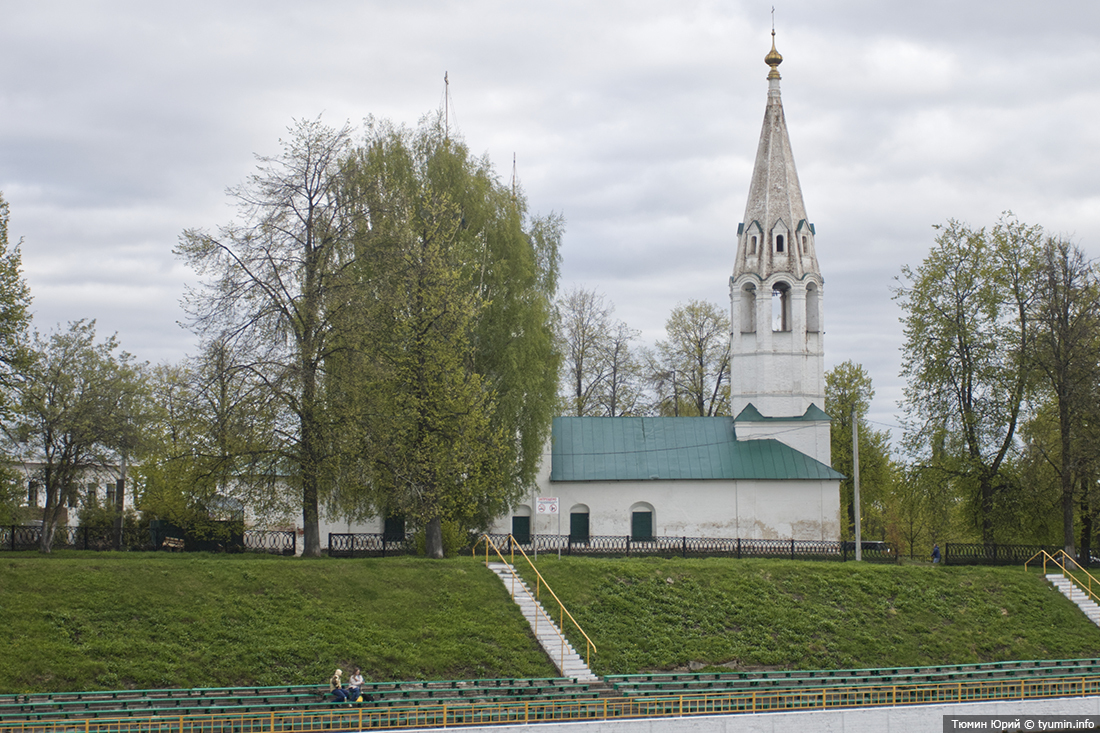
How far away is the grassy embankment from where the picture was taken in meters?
20.8

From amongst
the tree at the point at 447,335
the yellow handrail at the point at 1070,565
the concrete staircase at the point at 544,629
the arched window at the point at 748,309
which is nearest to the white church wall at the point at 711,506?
the tree at the point at 447,335

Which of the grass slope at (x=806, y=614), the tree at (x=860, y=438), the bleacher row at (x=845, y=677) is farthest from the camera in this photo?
the tree at (x=860, y=438)

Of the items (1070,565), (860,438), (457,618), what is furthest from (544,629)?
(860,438)

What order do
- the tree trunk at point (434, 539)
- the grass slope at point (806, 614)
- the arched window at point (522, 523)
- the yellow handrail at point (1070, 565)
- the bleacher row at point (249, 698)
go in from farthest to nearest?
the arched window at point (522, 523), the yellow handrail at point (1070, 565), the tree trunk at point (434, 539), the grass slope at point (806, 614), the bleacher row at point (249, 698)

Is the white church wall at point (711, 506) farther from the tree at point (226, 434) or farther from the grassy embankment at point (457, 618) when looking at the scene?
the tree at point (226, 434)

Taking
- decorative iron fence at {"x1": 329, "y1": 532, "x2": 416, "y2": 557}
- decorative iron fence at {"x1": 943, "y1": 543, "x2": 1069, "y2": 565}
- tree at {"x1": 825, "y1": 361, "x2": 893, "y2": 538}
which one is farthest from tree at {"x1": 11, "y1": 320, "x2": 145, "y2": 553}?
tree at {"x1": 825, "y1": 361, "x2": 893, "y2": 538}

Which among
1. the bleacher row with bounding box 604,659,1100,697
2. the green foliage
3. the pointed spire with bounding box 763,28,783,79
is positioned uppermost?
the pointed spire with bounding box 763,28,783,79

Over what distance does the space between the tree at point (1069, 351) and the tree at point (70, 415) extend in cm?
3045

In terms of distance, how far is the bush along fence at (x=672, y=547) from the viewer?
31.7 metres

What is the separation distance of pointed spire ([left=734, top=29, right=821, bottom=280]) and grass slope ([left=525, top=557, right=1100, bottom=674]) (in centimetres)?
1424

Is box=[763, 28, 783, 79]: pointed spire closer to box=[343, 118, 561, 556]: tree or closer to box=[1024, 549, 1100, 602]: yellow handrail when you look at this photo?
box=[343, 118, 561, 556]: tree

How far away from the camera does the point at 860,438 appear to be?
51625 mm

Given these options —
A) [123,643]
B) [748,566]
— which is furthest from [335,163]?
[748,566]

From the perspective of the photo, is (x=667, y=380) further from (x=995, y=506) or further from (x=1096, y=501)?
(x=1096, y=501)
